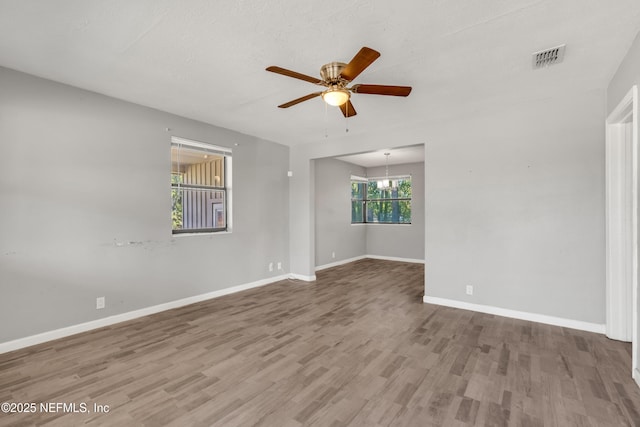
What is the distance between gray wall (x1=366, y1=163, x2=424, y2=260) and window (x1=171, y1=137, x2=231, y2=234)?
4747 mm

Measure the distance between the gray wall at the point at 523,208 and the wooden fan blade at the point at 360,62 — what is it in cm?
245

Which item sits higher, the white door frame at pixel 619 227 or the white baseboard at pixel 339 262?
the white door frame at pixel 619 227

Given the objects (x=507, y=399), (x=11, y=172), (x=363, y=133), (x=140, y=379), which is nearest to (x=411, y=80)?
(x=363, y=133)

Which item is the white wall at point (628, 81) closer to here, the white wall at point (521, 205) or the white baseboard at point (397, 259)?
the white wall at point (521, 205)

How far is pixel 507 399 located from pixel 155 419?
2352mm

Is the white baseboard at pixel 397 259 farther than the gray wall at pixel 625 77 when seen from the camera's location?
Yes

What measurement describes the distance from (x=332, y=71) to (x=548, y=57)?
187 centimetres

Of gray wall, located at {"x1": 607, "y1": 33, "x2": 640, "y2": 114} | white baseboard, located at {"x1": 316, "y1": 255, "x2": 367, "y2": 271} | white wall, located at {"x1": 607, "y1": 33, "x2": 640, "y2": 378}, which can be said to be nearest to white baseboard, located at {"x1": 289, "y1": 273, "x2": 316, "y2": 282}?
white baseboard, located at {"x1": 316, "y1": 255, "x2": 367, "y2": 271}

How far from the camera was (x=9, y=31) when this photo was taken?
2182 millimetres

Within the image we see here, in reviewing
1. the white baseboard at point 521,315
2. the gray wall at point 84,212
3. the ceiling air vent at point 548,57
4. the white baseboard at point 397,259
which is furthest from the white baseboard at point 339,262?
the ceiling air vent at point 548,57

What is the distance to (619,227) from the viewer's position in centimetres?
293

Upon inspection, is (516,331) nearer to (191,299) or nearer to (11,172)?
(191,299)

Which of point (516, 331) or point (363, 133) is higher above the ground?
point (363, 133)

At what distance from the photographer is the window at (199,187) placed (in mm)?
4133
